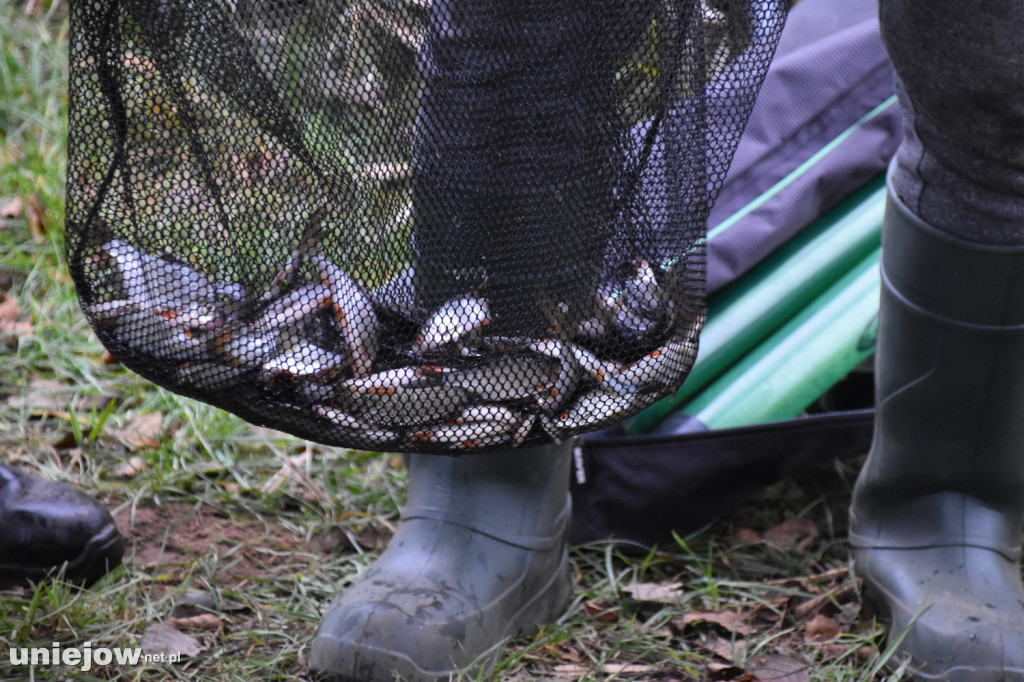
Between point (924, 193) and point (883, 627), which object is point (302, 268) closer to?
point (924, 193)

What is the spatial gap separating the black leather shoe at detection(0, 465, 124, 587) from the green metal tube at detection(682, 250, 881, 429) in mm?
912

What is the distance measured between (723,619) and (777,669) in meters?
0.13

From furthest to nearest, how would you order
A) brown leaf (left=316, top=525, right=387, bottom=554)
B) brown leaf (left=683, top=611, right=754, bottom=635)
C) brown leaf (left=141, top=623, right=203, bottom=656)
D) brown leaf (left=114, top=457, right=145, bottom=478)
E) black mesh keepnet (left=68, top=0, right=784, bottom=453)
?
brown leaf (left=114, top=457, right=145, bottom=478), brown leaf (left=316, top=525, right=387, bottom=554), brown leaf (left=683, top=611, right=754, bottom=635), brown leaf (left=141, top=623, right=203, bottom=656), black mesh keepnet (left=68, top=0, right=784, bottom=453)

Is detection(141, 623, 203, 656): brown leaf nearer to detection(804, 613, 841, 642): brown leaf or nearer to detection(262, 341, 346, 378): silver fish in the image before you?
detection(262, 341, 346, 378): silver fish

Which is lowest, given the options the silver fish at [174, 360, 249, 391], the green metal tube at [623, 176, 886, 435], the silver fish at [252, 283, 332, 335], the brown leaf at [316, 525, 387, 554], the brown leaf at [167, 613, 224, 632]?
the brown leaf at [316, 525, 387, 554]

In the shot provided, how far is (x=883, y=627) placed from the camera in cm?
134

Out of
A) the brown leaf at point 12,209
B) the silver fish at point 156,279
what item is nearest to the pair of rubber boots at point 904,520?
the silver fish at point 156,279

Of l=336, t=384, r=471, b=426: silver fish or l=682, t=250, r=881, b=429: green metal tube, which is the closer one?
l=336, t=384, r=471, b=426: silver fish

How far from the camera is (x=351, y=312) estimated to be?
0.94m

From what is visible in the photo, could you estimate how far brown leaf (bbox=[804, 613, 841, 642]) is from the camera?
54.3 inches

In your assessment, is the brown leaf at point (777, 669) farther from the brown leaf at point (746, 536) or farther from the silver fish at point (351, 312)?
the silver fish at point (351, 312)

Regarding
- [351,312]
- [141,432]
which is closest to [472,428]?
[351,312]

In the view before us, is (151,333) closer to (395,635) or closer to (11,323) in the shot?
(395,635)

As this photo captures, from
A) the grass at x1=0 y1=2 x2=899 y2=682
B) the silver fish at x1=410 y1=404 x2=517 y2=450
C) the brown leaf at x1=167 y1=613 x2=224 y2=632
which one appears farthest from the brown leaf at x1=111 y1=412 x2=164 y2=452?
the silver fish at x1=410 y1=404 x2=517 y2=450
